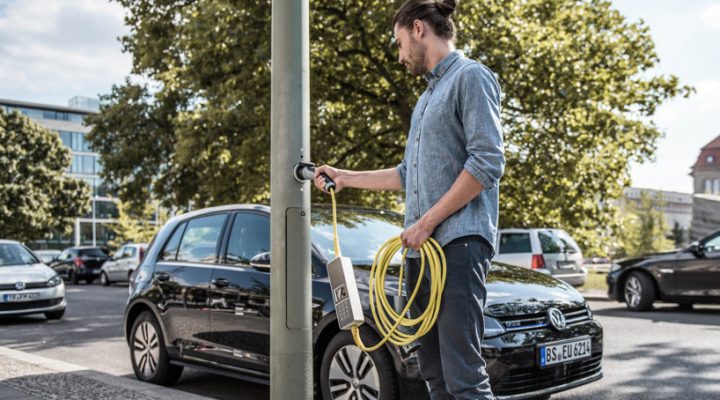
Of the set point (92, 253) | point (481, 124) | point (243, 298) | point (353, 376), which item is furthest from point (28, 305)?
point (92, 253)

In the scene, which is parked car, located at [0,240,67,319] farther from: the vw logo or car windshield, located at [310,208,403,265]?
the vw logo

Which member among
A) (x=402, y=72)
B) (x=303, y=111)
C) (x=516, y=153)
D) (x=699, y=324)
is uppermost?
(x=402, y=72)

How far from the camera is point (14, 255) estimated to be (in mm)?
13148

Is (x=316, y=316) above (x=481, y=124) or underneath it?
underneath

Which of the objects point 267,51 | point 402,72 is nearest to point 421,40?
point 267,51

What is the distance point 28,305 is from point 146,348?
255 inches

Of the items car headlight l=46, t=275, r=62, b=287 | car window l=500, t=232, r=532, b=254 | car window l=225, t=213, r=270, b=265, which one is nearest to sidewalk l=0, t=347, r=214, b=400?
car window l=225, t=213, r=270, b=265

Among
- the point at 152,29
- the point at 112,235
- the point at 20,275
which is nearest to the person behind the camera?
the point at 20,275

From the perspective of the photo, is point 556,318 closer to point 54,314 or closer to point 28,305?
point 28,305

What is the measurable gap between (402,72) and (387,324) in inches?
593

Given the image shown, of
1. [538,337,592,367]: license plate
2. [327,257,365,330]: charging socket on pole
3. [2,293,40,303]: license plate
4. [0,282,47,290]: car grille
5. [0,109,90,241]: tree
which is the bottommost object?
[2,293,40,303]: license plate

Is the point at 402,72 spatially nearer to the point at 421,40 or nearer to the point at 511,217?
the point at 511,217

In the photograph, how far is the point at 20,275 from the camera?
12250 mm

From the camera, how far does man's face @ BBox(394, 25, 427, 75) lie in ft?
9.19
